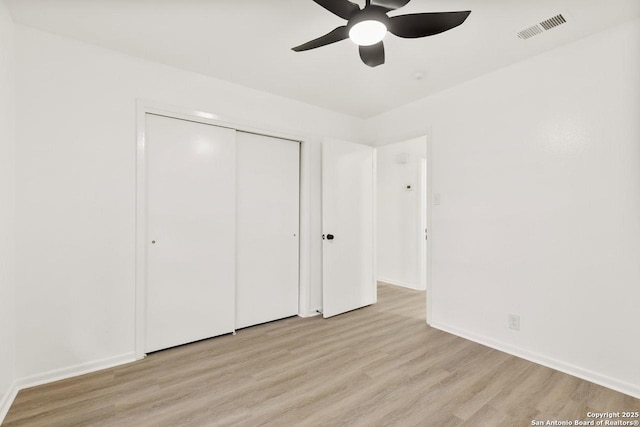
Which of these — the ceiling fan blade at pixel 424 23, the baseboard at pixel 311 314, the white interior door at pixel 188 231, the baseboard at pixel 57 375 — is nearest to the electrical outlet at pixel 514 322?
the baseboard at pixel 311 314

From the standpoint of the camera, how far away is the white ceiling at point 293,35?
1860mm

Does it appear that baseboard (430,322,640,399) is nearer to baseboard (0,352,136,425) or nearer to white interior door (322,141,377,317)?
white interior door (322,141,377,317)

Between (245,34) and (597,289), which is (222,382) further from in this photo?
(597,289)

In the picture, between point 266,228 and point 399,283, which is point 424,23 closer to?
point 266,228

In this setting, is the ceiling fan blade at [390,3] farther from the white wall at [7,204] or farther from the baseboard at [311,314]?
the baseboard at [311,314]

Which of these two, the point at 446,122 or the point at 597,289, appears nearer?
the point at 597,289

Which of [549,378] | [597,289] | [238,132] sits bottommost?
[549,378]

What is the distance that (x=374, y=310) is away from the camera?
3701 mm

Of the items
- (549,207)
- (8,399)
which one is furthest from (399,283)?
(8,399)

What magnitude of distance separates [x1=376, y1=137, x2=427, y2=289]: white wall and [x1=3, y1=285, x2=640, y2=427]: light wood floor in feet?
6.87

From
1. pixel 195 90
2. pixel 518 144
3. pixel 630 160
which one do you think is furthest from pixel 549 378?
pixel 195 90

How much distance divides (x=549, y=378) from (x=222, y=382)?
7.95 ft

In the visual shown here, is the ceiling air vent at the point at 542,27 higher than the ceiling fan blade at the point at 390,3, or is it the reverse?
the ceiling air vent at the point at 542,27

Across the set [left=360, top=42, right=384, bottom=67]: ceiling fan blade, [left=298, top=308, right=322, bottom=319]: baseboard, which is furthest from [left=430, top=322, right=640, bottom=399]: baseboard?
[left=360, top=42, right=384, bottom=67]: ceiling fan blade
